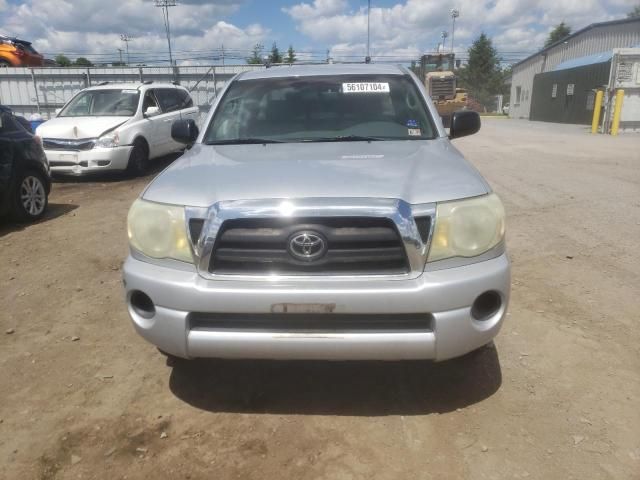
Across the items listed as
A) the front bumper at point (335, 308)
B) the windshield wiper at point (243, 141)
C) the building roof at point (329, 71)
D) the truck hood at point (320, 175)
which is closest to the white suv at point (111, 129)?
the building roof at point (329, 71)

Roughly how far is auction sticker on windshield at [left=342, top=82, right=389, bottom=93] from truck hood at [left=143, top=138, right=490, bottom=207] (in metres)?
0.72

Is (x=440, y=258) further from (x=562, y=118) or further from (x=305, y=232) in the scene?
(x=562, y=118)

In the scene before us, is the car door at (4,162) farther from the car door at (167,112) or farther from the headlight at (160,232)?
the car door at (167,112)

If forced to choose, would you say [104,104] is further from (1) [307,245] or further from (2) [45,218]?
(1) [307,245]

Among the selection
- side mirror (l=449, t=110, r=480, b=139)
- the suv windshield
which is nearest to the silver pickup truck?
the suv windshield

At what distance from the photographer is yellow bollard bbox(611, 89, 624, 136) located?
18.8m

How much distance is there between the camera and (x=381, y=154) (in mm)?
3041

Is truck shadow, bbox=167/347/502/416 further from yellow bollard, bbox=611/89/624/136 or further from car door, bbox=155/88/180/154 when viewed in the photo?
yellow bollard, bbox=611/89/624/136

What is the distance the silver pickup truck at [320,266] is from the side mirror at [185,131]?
1.44 metres

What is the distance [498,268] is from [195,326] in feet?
4.67

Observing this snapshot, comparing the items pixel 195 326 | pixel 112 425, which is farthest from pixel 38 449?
pixel 195 326

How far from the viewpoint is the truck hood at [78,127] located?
971 centimetres

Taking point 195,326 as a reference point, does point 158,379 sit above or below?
below

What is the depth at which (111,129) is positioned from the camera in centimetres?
981
